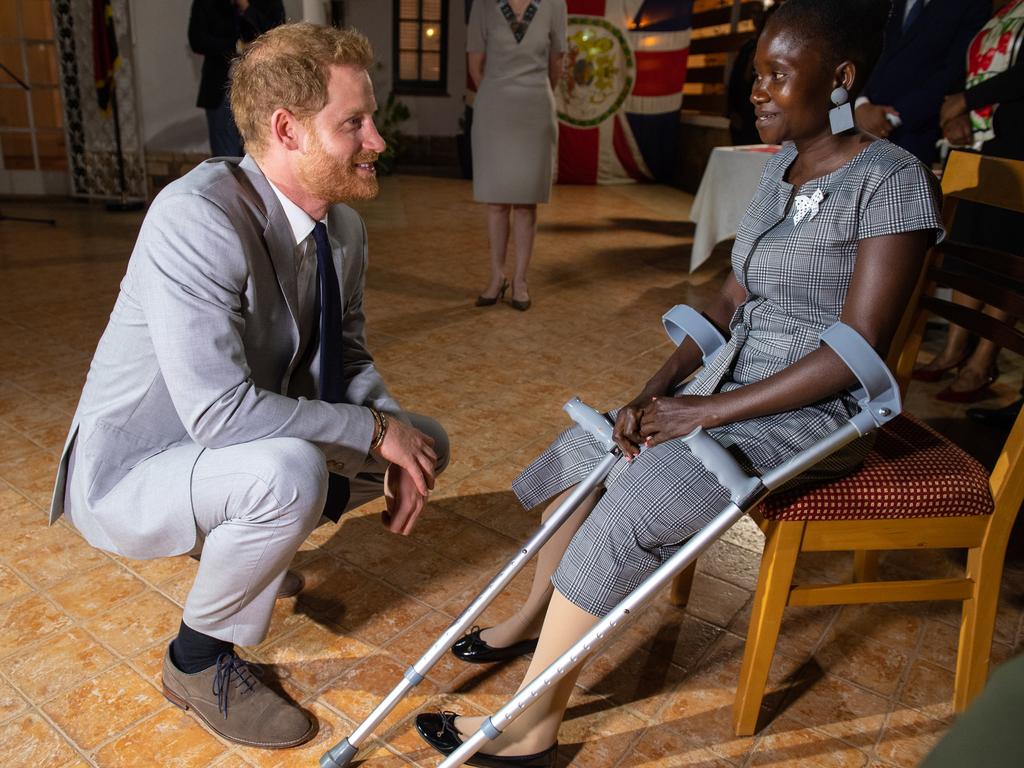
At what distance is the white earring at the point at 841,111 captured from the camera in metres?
1.57

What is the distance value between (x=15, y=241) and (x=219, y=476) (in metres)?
5.21

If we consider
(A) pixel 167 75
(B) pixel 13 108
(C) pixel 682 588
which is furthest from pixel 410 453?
(B) pixel 13 108

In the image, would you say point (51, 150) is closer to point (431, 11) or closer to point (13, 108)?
point (13, 108)

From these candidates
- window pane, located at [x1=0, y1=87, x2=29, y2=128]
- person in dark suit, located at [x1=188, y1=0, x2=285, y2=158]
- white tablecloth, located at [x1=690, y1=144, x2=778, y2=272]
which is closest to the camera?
white tablecloth, located at [x1=690, y1=144, x2=778, y2=272]

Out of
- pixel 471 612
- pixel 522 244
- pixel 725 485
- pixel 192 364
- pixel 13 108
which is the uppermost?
pixel 192 364

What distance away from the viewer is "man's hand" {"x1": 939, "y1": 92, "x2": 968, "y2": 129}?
3234mm

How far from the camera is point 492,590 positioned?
157 cm

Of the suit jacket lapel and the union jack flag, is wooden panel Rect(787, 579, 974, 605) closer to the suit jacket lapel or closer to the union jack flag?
the suit jacket lapel

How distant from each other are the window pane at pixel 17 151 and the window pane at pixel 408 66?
4999mm

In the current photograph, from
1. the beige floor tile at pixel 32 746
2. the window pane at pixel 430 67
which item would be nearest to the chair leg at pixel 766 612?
the beige floor tile at pixel 32 746

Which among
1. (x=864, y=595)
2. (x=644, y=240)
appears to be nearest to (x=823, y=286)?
(x=864, y=595)

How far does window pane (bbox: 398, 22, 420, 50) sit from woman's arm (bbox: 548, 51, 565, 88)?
763 centimetres

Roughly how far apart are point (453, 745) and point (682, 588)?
763 millimetres

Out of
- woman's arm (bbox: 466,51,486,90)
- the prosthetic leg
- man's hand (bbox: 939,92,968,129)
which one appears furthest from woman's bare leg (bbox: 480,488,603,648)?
woman's arm (bbox: 466,51,486,90)
